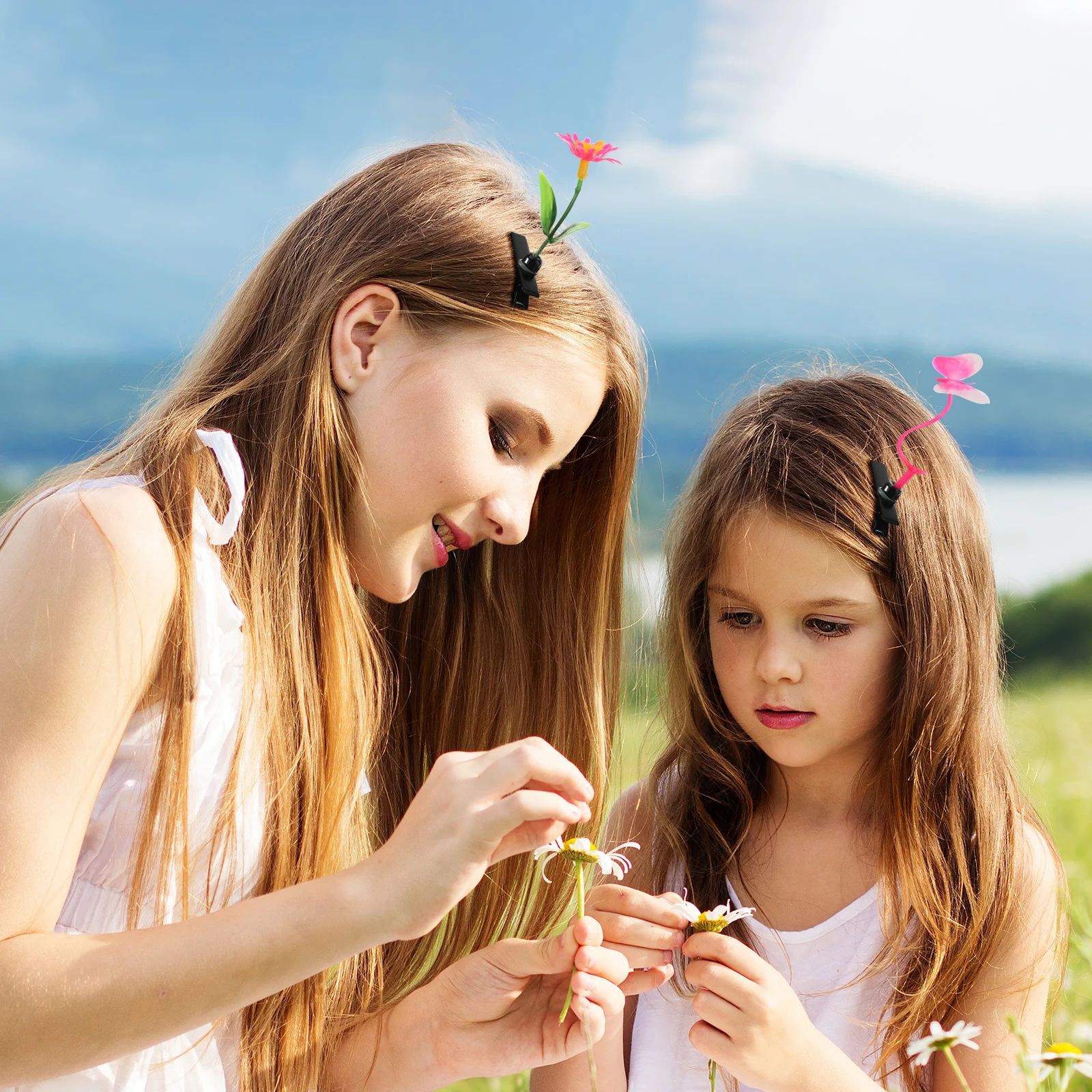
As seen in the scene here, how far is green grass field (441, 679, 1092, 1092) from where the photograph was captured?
212cm

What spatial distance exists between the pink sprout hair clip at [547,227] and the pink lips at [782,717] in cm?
71

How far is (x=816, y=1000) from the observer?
1821mm

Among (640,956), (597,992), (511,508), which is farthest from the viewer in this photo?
(511,508)

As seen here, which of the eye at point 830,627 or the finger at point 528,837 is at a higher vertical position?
the eye at point 830,627

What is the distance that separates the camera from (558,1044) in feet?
5.22

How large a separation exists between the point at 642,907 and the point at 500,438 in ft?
2.17

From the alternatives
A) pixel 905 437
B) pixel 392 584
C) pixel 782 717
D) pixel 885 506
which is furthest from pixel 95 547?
pixel 905 437

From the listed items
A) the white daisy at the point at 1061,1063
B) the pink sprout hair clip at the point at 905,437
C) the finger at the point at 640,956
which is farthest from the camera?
the pink sprout hair clip at the point at 905,437

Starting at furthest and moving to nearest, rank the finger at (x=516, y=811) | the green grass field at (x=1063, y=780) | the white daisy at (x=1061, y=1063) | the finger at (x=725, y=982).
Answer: the green grass field at (x=1063, y=780), the finger at (x=725, y=982), the finger at (x=516, y=811), the white daisy at (x=1061, y=1063)

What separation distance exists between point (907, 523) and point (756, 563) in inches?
10.1

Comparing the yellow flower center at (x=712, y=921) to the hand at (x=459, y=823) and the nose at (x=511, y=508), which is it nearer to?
the hand at (x=459, y=823)

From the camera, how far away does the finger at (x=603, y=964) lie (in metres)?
1.34

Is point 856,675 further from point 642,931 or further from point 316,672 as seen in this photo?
point 316,672

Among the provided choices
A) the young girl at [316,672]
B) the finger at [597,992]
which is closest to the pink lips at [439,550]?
the young girl at [316,672]
